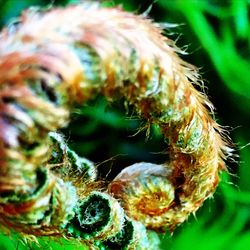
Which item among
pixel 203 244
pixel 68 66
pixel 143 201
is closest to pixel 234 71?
pixel 203 244

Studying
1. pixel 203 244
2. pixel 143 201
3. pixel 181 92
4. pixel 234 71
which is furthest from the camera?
pixel 234 71

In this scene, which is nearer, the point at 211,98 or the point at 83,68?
the point at 83,68

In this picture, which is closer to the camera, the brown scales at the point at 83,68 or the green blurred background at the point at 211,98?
the brown scales at the point at 83,68

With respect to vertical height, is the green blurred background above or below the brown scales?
below

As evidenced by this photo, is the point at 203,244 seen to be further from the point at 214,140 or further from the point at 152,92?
the point at 152,92

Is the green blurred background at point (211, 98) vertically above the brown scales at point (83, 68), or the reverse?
the brown scales at point (83, 68)

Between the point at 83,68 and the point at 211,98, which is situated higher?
the point at 83,68

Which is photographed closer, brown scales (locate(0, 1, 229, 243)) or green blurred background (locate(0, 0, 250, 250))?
brown scales (locate(0, 1, 229, 243))

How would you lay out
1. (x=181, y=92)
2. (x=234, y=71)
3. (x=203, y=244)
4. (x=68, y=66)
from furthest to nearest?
(x=234, y=71) → (x=203, y=244) → (x=181, y=92) → (x=68, y=66)
